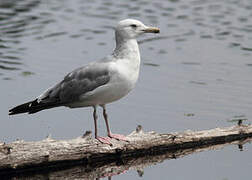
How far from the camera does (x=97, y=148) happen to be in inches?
373

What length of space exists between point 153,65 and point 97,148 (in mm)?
5696

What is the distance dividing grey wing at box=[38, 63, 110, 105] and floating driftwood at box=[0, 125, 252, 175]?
602 millimetres

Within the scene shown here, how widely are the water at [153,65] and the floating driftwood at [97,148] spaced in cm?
26

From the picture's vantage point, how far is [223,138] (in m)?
10.3

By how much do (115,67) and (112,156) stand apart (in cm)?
145

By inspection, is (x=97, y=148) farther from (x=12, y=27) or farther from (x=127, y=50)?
(x=12, y=27)

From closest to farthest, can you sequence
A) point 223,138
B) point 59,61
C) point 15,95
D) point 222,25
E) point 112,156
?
point 112,156 → point 223,138 → point 15,95 → point 59,61 → point 222,25

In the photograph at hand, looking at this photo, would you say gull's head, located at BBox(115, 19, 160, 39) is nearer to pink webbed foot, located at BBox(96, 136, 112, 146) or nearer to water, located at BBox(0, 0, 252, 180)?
pink webbed foot, located at BBox(96, 136, 112, 146)

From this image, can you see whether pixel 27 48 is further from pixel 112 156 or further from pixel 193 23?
pixel 112 156

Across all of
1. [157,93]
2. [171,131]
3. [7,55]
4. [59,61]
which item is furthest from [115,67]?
[7,55]

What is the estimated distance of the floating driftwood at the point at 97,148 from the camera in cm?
896

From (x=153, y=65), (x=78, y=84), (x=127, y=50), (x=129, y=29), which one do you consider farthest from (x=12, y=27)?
(x=127, y=50)

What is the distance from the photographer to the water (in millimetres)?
10678

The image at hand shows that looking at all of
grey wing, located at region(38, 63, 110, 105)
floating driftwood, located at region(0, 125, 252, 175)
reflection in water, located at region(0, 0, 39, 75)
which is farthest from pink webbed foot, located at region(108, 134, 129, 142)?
reflection in water, located at region(0, 0, 39, 75)
